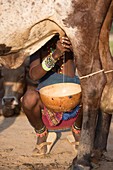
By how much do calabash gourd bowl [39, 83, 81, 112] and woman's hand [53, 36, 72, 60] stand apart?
0.40 metres

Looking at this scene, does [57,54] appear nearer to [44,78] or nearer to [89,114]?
[44,78]

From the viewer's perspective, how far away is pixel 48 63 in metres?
4.97

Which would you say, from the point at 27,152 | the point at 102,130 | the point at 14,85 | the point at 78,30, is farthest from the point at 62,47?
the point at 14,85

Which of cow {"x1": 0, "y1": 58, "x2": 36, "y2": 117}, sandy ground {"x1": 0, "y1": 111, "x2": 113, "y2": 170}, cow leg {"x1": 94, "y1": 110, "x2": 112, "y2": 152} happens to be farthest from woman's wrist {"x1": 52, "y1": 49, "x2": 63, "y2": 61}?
cow {"x1": 0, "y1": 58, "x2": 36, "y2": 117}

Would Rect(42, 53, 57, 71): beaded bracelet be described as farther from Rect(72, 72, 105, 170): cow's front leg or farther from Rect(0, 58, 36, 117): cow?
Rect(0, 58, 36, 117): cow

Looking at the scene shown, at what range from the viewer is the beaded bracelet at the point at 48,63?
16.3 ft

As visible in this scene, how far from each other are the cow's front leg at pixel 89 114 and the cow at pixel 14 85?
3072mm

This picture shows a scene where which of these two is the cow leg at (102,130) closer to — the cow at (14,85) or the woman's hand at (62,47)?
the woman's hand at (62,47)

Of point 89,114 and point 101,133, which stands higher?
point 89,114

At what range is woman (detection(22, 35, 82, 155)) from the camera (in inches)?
203

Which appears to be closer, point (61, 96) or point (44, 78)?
point (61, 96)

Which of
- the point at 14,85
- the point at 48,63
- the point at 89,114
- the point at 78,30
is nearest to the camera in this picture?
the point at 78,30

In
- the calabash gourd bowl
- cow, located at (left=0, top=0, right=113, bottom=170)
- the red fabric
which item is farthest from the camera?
the red fabric

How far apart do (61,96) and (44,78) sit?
509 mm
